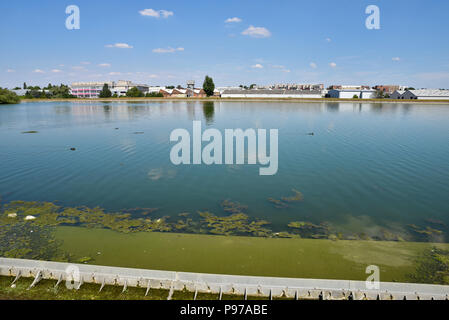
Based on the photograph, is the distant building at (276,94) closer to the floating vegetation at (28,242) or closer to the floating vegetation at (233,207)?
the floating vegetation at (233,207)

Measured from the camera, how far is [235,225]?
10.9 metres

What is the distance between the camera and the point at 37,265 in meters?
6.86

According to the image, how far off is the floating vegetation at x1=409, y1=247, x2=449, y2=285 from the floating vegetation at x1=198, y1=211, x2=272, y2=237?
4909mm

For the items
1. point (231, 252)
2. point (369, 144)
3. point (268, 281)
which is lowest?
point (231, 252)

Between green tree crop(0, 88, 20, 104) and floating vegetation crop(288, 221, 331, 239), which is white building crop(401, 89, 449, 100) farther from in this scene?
green tree crop(0, 88, 20, 104)

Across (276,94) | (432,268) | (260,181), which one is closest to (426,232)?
(432,268)

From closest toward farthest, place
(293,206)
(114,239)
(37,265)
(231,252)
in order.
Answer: (37,265) → (231,252) → (114,239) → (293,206)

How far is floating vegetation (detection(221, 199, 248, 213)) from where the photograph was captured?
12164mm

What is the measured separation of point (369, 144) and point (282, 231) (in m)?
21.6

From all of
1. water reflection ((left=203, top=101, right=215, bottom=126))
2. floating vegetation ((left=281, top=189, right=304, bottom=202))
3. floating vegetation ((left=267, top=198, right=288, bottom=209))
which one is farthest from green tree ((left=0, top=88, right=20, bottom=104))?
floating vegetation ((left=281, top=189, right=304, bottom=202))

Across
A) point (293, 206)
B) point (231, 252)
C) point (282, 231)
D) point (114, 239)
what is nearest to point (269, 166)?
point (293, 206)
